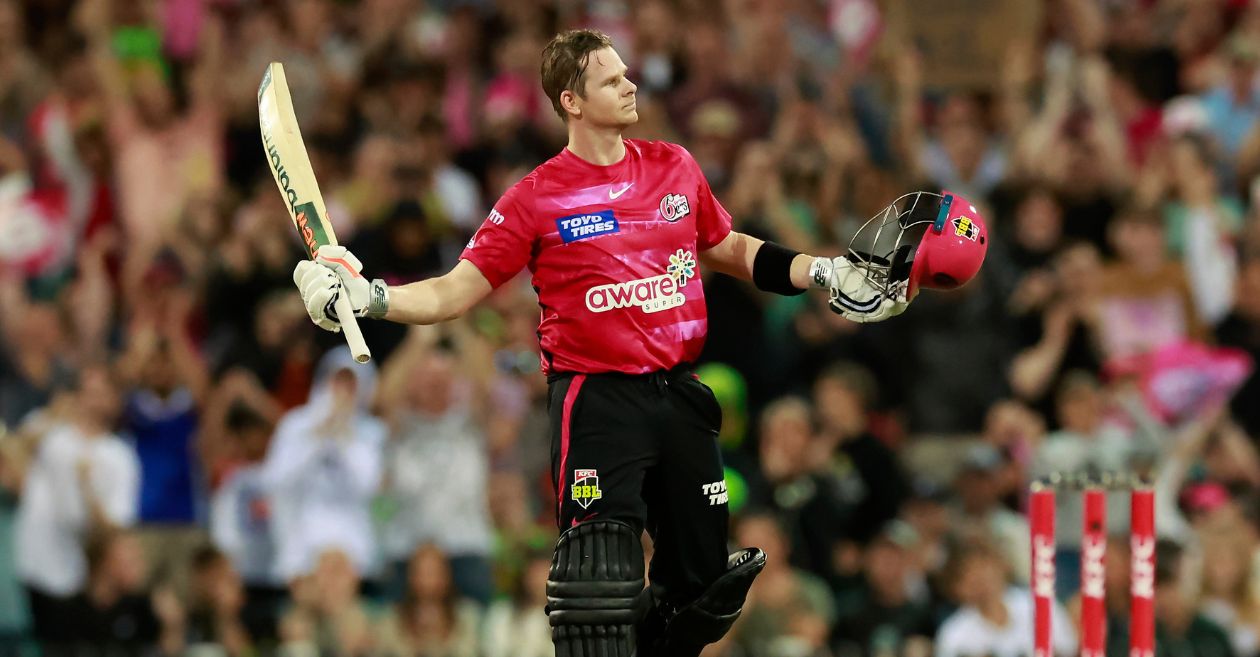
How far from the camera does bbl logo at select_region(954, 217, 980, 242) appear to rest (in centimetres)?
794

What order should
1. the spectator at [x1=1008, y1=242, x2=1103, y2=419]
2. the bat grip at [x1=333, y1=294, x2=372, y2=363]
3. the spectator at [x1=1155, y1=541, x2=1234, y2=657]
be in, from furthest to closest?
the spectator at [x1=1008, y1=242, x2=1103, y2=419]
the spectator at [x1=1155, y1=541, x2=1234, y2=657]
the bat grip at [x1=333, y1=294, x2=372, y2=363]

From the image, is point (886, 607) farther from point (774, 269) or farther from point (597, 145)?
point (597, 145)

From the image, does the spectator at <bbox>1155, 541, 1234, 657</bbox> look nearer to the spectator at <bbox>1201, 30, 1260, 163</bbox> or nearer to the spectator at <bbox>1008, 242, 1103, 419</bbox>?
the spectator at <bbox>1008, 242, 1103, 419</bbox>

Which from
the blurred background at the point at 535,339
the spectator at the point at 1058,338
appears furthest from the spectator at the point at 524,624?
the spectator at the point at 1058,338

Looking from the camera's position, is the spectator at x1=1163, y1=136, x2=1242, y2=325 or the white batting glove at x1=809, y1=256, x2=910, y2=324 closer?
the white batting glove at x1=809, y1=256, x2=910, y2=324

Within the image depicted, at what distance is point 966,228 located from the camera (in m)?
7.96

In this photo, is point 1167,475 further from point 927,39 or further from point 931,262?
point 931,262

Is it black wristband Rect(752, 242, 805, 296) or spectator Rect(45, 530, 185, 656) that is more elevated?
black wristband Rect(752, 242, 805, 296)

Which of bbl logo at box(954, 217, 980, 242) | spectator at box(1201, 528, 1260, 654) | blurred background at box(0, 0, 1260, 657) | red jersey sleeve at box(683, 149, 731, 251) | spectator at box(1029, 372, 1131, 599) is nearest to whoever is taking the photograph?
bbl logo at box(954, 217, 980, 242)

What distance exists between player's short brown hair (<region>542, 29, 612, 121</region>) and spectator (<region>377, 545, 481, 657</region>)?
487 cm

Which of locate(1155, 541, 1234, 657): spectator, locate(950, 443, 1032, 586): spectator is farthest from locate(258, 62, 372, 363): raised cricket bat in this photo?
locate(1155, 541, 1234, 657): spectator

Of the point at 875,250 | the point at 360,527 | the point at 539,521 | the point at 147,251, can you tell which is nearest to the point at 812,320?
the point at 539,521

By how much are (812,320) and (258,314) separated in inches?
149

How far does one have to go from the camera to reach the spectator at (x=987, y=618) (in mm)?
11773
